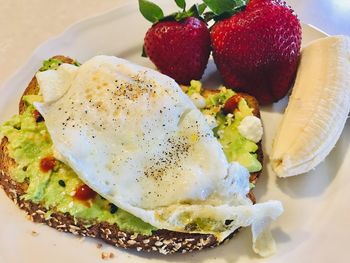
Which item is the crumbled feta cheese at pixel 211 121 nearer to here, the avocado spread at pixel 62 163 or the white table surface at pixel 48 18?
the avocado spread at pixel 62 163

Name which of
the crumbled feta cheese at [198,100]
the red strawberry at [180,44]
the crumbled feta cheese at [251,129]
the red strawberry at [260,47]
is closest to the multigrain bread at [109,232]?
the crumbled feta cheese at [251,129]

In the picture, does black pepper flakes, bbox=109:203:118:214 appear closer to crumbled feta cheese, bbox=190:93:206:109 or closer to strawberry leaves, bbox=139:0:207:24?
crumbled feta cheese, bbox=190:93:206:109

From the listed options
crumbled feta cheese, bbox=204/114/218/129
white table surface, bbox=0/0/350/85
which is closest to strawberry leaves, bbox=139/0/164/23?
crumbled feta cheese, bbox=204/114/218/129

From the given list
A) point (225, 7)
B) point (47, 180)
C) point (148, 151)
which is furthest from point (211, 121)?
point (47, 180)

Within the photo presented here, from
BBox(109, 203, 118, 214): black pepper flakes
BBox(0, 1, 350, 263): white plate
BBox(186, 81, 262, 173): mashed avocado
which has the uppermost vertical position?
→ BBox(186, 81, 262, 173): mashed avocado

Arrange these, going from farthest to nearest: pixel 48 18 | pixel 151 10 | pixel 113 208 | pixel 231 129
Result: pixel 48 18 → pixel 151 10 → pixel 231 129 → pixel 113 208

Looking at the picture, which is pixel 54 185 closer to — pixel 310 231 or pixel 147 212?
pixel 147 212

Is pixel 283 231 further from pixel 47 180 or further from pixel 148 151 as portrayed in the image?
pixel 47 180
